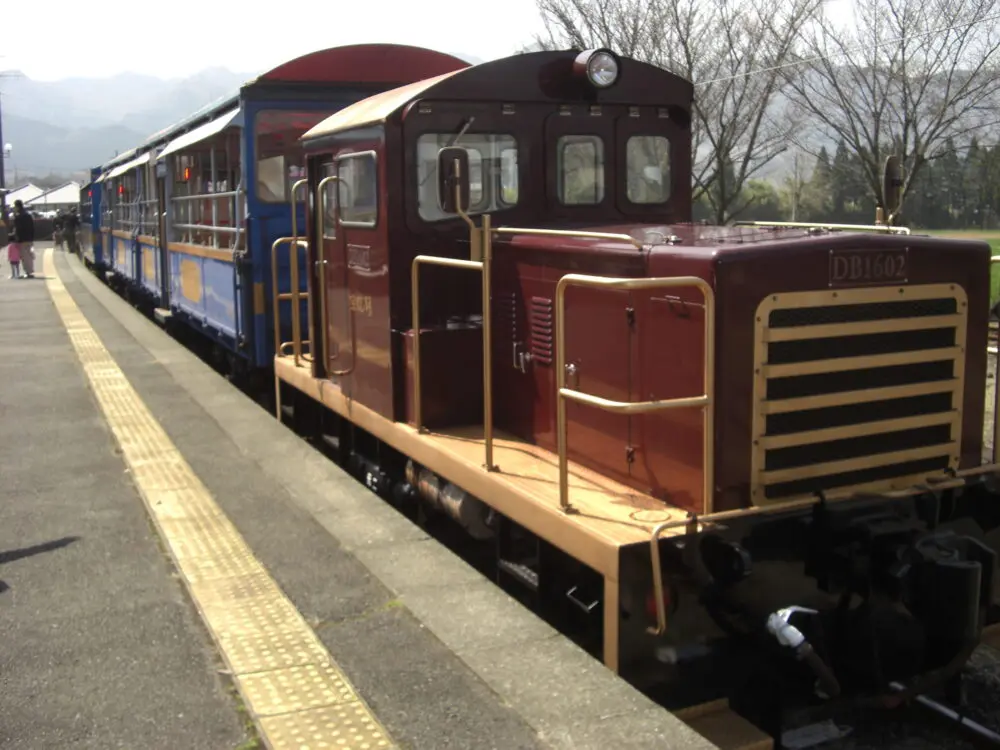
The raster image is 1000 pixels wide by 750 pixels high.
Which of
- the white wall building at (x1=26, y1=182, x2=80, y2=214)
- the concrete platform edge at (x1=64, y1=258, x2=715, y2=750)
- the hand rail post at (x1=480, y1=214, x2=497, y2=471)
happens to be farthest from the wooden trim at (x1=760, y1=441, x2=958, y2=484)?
the white wall building at (x1=26, y1=182, x2=80, y2=214)

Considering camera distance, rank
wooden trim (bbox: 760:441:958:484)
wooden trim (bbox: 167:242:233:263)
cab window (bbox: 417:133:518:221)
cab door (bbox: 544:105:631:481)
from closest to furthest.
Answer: wooden trim (bbox: 760:441:958:484), cab door (bbox: 544:105:631:481), cab window (bbox: 417:133:518:221), wooden trim (bbox: 167:242:233:263)

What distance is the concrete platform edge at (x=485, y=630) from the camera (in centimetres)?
349

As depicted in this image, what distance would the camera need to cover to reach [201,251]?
39.3ft

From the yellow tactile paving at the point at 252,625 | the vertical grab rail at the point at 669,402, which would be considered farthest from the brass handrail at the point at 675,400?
the yellow tactile paving at the point at 252,625

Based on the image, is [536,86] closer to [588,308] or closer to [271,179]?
[588,308]

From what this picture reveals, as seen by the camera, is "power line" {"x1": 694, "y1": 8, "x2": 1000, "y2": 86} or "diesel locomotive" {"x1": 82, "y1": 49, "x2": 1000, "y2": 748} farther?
"power line" {"x1": 694, "y1": 8, "x2": 1000, "y2": 86}

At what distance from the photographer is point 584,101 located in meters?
5.74

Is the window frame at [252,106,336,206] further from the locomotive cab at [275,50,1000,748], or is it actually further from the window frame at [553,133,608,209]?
the window frame at [553,133,608,209]

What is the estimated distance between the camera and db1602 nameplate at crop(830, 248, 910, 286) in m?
4.16

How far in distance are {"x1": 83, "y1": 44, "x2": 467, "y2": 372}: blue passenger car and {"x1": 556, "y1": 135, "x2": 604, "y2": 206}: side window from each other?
295 centimetres

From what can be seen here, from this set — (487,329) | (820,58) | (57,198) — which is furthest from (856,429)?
(57,198)

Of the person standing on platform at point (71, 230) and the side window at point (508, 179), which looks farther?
the person standing on platform at point (71, 230)

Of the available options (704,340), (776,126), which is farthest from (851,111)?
(704,340)

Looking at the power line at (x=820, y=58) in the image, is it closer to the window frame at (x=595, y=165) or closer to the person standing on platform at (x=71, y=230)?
the window frame at (x=595, y=165)
